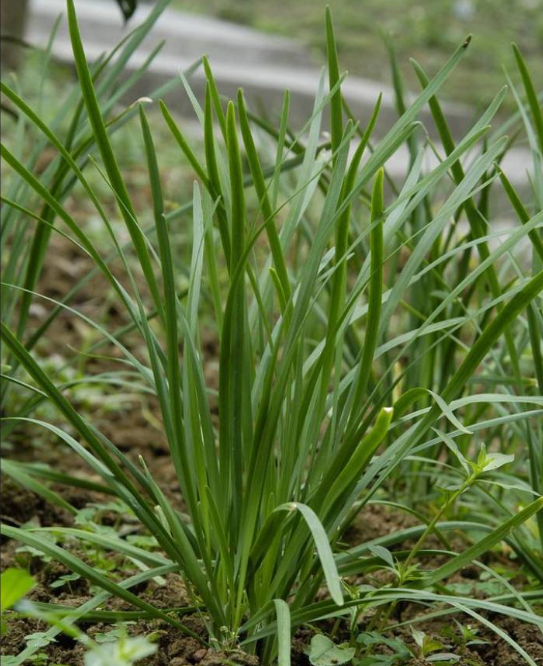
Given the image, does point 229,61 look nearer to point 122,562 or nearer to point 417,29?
point 417,29

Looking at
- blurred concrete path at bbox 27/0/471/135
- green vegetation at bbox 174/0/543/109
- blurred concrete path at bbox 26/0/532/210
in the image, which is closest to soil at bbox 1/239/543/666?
blurred concrete path at bbox 26/0/532/210

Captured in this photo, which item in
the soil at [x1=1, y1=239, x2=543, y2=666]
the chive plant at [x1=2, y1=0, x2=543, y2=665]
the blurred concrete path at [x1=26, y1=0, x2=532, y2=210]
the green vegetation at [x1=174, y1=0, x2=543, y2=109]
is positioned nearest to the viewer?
the chive plant at [x1=2, y1=0, x2=543, y2=665]

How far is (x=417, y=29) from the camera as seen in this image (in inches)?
269

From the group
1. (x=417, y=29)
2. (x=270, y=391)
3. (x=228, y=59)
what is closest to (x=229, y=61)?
(x=228, y=59)

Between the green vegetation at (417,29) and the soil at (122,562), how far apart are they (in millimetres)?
4035

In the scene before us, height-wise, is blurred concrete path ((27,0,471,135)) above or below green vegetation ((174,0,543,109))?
below

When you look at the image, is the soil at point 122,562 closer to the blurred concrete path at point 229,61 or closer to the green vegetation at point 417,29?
the blurred concrete path at point 229,61

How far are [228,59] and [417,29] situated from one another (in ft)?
5.21

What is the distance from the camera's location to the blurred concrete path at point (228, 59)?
5.26 meters

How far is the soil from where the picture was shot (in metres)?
1.06

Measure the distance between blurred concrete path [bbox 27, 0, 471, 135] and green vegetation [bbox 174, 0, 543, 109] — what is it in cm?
34

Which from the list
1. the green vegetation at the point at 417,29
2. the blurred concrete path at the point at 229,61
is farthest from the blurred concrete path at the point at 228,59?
the green vegetation at the point at 417,29

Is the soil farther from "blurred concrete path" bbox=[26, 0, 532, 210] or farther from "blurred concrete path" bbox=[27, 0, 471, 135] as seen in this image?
"blurred concrete path" bbox=[27, 0, 471, 135]

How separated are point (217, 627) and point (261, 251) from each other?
6.21 feet
